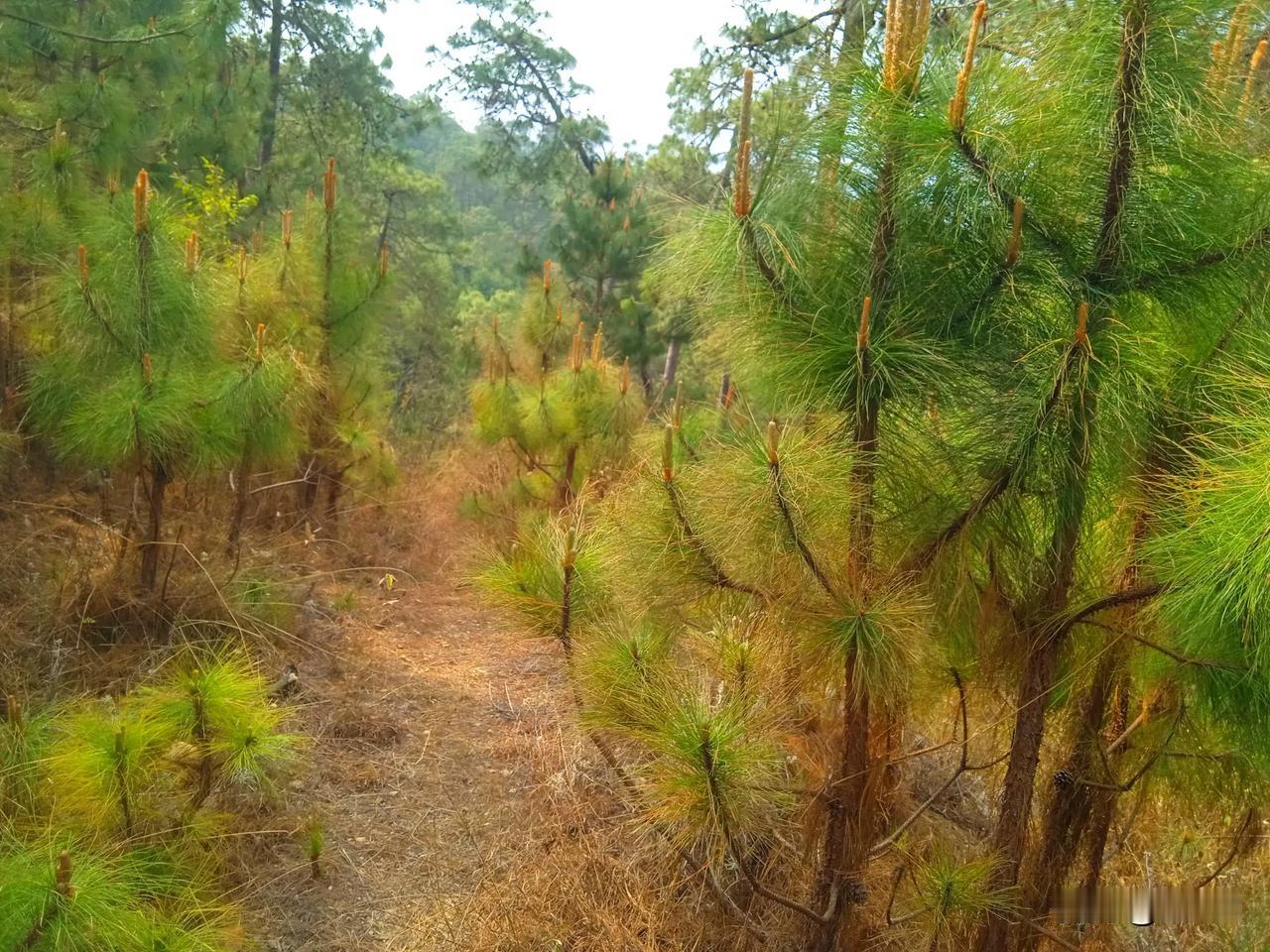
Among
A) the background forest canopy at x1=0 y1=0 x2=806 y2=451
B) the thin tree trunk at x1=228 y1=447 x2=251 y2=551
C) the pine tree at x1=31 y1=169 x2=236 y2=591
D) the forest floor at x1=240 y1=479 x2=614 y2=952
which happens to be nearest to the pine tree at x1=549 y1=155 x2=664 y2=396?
the background forest canopy at x1=0 y1=0 x2=806 y2=451

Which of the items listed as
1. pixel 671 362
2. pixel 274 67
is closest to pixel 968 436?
pixel 671 362

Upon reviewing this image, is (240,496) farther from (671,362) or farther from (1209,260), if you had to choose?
(671,362)

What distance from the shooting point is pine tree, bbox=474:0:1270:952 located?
1665 mm

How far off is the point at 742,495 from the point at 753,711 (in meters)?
0.56

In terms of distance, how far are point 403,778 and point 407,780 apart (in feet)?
0.07

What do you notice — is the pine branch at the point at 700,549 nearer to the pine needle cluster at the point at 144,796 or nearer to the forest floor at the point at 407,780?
the forest floor at the point at 407,780

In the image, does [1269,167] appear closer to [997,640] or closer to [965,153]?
[965,153]

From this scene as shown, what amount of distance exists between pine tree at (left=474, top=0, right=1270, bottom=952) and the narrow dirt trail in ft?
3.09

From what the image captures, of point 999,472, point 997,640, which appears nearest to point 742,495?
point 999,472

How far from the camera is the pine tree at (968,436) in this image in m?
1.67

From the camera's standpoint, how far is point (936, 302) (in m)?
1.84

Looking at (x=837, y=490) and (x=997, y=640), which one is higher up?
(x=837, y=490)

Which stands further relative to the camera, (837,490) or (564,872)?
(564,872)

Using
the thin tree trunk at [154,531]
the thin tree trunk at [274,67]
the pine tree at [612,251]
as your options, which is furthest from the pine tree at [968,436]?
the thin tree trunk at [274,67]
